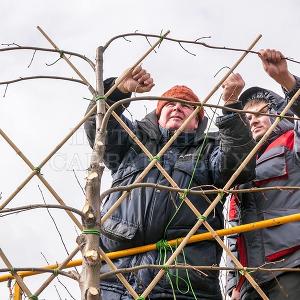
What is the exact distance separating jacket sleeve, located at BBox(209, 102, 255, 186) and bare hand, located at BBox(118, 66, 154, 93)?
359 millimetres

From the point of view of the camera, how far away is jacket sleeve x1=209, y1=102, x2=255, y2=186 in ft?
10.1

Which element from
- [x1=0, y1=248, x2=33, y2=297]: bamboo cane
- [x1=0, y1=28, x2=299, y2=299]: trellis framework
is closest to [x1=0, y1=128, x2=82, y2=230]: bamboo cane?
[x1=0, y1=28, x2=299, y2=299]: trellis framework

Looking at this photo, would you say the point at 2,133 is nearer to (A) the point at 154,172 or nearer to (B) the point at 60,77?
(B) the point at 60,77

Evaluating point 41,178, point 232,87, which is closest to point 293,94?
point 232,87

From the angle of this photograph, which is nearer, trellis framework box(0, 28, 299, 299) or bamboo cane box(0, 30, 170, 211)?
trellis framework box(0, 28, 299, 299)

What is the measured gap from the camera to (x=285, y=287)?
290cm

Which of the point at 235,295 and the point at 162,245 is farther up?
the point at 162,245

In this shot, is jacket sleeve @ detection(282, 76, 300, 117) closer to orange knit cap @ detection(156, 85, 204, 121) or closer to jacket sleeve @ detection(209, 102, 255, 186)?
jacket sleeve @ detection(209, 102, 255, 186)

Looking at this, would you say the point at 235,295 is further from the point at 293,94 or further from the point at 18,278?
the point at 18,278

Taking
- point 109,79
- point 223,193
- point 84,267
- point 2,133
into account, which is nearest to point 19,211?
point 84,267

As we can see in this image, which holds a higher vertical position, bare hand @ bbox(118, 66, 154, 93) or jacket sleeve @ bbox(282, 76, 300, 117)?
bare hand @ bbox(118, 66, 154, 93)

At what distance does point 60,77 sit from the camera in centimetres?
276

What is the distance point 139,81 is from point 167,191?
0.52m

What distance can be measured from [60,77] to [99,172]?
19.5 inches
